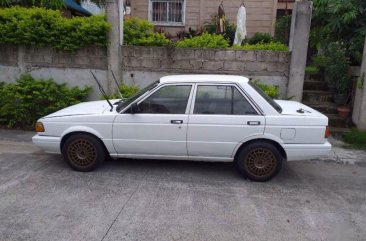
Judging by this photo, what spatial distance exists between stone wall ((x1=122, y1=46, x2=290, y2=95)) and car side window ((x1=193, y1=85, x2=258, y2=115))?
2.56 m

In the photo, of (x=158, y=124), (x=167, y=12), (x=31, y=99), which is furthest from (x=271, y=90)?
(x=167, y=12)

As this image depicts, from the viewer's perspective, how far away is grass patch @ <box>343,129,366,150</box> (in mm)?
6817

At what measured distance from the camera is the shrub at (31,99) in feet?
24.4

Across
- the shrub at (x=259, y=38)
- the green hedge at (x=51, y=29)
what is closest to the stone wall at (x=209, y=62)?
the green hedge at (x=51, y=29)

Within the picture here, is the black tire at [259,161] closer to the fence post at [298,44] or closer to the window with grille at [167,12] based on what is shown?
the fence post at [298,44]

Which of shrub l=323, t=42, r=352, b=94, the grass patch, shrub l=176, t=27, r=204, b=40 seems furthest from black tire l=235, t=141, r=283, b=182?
shrub l=176, t=27, r=204, b=40

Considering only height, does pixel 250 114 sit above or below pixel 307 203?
above

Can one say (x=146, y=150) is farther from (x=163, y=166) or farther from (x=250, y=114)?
(x=250, y=114)

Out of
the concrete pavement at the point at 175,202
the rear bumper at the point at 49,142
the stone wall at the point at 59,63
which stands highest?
the stone wall at the point at 59,63

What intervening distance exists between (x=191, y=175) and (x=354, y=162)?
298 centimetres

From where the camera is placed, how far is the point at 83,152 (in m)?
5.24

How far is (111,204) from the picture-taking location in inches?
168

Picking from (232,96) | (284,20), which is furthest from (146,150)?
(284,20)

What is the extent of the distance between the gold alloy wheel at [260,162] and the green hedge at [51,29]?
4337 mm
